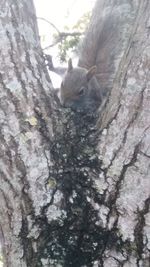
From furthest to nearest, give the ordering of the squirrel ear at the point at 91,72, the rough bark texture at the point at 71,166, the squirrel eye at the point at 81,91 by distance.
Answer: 1. the squirrel eye at the point at 81,91
2. the squirrel ear at the point at 91,72
3. the rough bark texture at the point at 71,166

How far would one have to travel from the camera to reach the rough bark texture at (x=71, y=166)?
1451 mm

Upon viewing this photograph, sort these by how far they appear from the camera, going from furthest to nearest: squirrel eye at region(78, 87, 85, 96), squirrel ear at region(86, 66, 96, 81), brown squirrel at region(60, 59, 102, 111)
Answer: squirrel eye at region(78, 87, 85, 96), brown squirrel at region(60, 59, 102, 111), squirrel ear at region(86, 66, 96, 81)

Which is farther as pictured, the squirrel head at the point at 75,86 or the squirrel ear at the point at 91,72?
the squirrel head at the point at 75,86

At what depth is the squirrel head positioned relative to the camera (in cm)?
305

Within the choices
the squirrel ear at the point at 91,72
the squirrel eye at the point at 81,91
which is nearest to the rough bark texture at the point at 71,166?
the squirrel ear at the point at 91,72

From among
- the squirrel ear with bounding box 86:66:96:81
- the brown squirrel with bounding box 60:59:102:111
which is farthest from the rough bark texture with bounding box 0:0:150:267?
the brown squirrel with bounding box 60:59:102:111

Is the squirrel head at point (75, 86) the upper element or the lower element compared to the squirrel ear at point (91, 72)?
lower

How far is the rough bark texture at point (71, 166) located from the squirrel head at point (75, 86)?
1194mm

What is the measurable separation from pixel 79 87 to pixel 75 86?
33 mm

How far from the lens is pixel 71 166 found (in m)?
1.63

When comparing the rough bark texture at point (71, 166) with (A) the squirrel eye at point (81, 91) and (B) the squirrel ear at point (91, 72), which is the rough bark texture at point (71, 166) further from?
(A) the squirrel eye at point (81, 91)

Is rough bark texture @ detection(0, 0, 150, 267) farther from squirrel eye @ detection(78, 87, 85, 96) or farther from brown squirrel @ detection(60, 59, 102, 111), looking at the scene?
squirrel eye @ detection(78, 87, 85, 96)

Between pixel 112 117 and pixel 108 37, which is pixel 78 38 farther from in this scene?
pixel 112 117

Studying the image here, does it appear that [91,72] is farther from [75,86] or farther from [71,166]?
[71,166]
